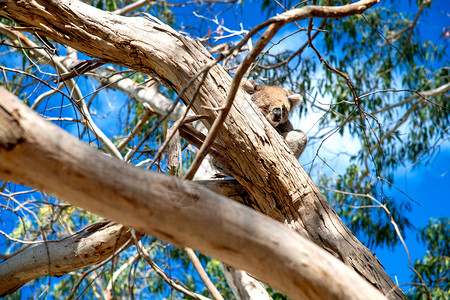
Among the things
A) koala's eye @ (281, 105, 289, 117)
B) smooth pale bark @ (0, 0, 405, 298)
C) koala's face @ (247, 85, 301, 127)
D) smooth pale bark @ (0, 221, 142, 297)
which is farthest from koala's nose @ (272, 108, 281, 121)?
smooth pale bark @ (0, 221, 142, 297)

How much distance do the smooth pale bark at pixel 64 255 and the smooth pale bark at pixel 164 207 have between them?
151cm

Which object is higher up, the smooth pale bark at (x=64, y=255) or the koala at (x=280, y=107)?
the koala at (x=280, y=107)

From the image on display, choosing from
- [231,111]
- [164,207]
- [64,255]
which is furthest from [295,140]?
[164,207]

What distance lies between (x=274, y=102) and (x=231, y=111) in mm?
1496

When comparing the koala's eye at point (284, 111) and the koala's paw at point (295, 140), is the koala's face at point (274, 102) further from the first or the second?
the koala's paw at point (295, 140)

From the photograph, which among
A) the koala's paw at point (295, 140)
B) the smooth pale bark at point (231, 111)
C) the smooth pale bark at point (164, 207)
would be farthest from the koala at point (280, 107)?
the smooth pale bark at point (164, 207)

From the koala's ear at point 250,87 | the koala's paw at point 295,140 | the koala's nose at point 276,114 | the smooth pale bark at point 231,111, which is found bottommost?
the smooth pale bark at point 231,111

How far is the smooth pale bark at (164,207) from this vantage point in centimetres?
105

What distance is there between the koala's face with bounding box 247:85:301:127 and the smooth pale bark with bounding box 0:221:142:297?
5.23 feet

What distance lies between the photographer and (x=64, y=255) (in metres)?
2.66

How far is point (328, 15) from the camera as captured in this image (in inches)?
65.5

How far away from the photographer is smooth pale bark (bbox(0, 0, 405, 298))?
2.20m

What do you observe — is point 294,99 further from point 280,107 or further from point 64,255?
point 64,255

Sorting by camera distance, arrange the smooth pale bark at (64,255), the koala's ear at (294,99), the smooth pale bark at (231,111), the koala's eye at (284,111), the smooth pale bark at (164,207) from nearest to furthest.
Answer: the smooth pale bark at (164,207)
the smooth pale bark at (231,111)
the smooth pale bark at (64,255)
the koala's eye at (284,111)
the koala's ear at (294,99)
